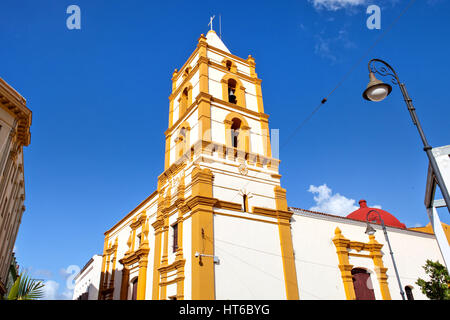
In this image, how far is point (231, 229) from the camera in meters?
15.7

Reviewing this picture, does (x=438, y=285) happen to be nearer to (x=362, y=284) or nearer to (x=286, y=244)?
(x=362, y=284)

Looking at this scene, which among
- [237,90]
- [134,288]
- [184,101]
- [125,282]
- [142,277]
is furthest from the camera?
[184,101]

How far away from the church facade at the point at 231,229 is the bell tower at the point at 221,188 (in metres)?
0.06

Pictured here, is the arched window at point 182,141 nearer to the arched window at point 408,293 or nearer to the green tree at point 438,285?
the green tree at point 438,285

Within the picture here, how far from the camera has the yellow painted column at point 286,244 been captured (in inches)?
618

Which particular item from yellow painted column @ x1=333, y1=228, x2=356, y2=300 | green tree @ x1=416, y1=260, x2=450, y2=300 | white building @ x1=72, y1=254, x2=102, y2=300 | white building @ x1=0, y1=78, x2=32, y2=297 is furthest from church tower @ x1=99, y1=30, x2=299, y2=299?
green tree @ x1=416, y1=260, x2=450, y2=300

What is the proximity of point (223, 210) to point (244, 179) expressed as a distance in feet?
8.52

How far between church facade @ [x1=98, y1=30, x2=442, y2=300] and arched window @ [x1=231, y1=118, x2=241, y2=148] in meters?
0.09

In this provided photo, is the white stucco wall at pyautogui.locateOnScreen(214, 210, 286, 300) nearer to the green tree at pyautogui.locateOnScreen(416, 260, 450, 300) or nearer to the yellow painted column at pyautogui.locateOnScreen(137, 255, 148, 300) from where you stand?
the yellow painted column at pyautogui.locateOnScreen(137, 255, 148, 300)

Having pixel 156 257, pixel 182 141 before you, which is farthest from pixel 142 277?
pixel 182 141

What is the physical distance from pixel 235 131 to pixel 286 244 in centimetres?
757

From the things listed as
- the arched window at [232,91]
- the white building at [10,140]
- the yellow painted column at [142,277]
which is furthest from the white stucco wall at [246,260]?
the white building at [10,140]
